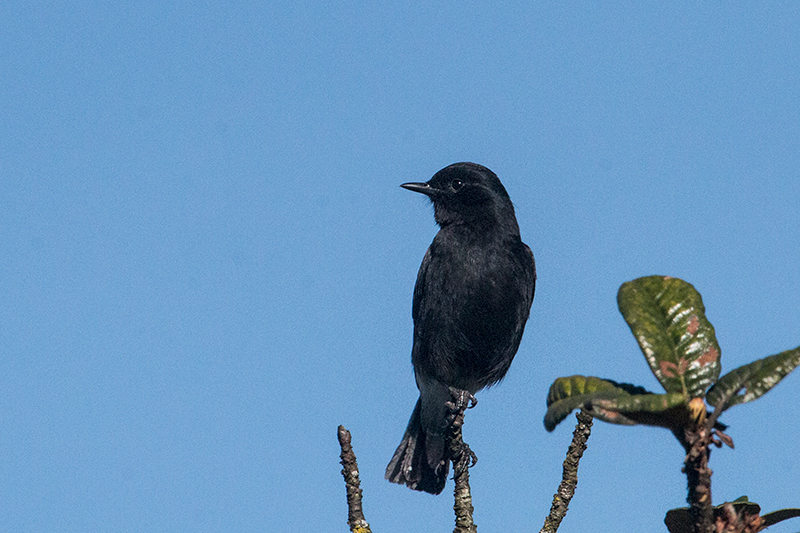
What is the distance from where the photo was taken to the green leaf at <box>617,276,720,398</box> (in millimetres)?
2170

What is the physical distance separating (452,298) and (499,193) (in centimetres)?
140

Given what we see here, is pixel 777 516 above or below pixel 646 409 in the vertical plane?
below

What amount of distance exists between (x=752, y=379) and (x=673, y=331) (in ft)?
0.80

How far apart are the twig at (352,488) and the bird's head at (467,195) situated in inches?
232

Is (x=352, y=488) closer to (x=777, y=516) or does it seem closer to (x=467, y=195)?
(x=777, y=516)

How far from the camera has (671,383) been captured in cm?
215

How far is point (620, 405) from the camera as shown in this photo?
2.04 m

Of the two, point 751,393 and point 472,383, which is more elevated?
point 472,383

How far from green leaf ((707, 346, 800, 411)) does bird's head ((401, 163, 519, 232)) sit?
695cm

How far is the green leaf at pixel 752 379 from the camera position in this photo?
2.05 meters

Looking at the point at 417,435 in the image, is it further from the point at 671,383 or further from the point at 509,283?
the point at 671,383

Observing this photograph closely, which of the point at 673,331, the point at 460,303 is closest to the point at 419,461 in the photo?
the point at 460,303

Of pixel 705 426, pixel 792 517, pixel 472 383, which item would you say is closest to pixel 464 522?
pixel 792 517

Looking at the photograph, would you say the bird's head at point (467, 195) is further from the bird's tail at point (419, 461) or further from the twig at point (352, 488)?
the twig at point (352, 488)
